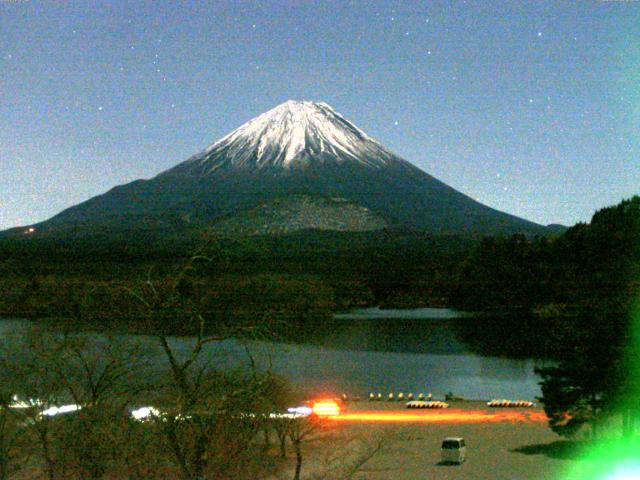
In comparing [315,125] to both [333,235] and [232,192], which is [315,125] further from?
[333,235]

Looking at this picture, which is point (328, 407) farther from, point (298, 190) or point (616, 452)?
point (298, 190)

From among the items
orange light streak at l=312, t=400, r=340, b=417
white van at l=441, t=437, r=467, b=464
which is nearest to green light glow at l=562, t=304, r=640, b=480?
white van at l=441, t=437, r=467, b=464

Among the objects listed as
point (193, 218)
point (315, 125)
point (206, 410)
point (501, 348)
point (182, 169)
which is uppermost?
point (315, 125)

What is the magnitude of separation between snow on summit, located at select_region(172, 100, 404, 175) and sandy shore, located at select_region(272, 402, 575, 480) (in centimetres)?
10129

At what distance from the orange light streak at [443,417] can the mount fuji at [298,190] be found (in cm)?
5899

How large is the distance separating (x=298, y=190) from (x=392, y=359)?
71390 mm

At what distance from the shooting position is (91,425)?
9.20m

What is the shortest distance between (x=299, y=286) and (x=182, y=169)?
3426 inches

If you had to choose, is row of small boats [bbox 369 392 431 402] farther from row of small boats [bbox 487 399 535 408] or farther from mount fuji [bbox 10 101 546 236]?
mount fuji [bbox 10 101 546 236]

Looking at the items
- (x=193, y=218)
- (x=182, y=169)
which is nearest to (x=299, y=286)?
(x=193, y=218)

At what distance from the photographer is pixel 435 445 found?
1689cm

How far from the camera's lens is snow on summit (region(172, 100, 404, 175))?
125 metres

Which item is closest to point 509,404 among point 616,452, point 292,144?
point 616,452

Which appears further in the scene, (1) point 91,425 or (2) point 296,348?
(2) point 296,348
